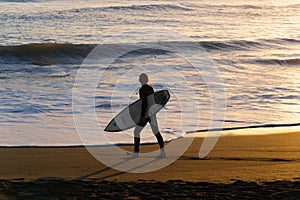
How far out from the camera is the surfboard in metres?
8.80

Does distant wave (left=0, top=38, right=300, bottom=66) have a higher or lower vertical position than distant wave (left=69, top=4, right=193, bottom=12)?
lower

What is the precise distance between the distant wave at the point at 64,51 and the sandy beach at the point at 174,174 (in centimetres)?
1271

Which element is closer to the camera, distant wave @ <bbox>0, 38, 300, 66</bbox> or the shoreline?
the shoreline

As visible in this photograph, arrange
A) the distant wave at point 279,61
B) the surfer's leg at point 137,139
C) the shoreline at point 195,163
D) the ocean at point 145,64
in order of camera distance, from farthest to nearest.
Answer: the distant wave at point 279,61 < the ocean at point 145,64 < the surfer's leg at point 137,139 < the shoreline at point 195,163

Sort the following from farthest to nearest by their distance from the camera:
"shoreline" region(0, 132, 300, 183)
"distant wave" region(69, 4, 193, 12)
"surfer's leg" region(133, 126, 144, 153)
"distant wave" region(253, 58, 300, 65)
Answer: "distant wave" region(69, 4, 193, 12)
"distant wave" region(253, 58, 300, 65)
"surfer's leg" region(133, 126, 144, 153)
"shoreline" region(0, 132, 300, 183)

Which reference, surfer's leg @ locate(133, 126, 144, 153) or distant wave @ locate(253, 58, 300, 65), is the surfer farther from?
distant wave @ locate(253, 58, 300, 65)

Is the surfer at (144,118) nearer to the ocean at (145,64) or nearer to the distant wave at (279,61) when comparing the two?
the ocean at (145,64)

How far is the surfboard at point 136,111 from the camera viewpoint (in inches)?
346

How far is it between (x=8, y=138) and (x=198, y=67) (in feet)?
34.1

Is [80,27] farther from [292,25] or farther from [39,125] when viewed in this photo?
[39,125]

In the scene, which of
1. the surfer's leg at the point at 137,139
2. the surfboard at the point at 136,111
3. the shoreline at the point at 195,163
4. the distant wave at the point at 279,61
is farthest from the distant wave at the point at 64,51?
the surfer's leg at the point at 137,139

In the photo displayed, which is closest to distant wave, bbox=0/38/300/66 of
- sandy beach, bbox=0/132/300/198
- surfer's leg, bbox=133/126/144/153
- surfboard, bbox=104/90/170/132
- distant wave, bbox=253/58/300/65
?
distant wave, bbox=253/58/300/65

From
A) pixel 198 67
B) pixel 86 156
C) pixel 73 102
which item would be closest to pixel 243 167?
pixel 86 156

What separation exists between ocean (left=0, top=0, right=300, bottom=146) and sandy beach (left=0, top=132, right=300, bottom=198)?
3.58ft
